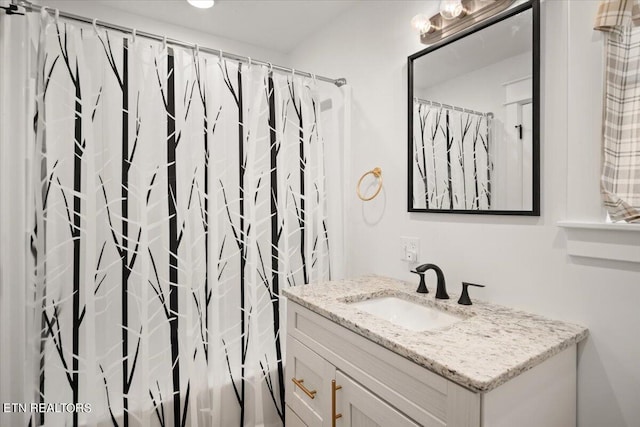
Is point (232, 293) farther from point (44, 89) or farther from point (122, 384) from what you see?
point (44, 89)

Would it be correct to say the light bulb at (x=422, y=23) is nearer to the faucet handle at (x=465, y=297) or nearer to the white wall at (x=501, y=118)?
the white wall at (x=501, y=118)

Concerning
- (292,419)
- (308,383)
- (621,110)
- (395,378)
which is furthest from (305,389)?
(621,110)

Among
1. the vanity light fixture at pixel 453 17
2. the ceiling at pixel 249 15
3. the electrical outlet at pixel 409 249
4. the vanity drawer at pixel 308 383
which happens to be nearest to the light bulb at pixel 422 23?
the vanity light fixture at pixel 453 17

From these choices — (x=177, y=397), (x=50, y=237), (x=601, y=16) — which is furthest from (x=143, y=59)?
(x=601, y=16)

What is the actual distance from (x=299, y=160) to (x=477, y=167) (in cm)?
94

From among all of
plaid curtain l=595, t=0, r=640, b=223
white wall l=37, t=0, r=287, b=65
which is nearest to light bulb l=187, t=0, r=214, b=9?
white wall l=37, t=0, r=287, b=65

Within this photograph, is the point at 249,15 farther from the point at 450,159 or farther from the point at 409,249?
the point at 409,249

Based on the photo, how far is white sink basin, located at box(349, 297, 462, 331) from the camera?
4.25 feet

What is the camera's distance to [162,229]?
57.6 inches

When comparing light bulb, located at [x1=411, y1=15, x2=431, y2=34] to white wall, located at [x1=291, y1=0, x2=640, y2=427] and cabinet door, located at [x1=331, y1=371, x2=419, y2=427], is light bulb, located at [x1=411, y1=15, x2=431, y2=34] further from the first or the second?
cabinet door, located at [x1=331, y1=371, x2=419, y2=427]

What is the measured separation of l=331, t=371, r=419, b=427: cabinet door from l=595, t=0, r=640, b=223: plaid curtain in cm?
88

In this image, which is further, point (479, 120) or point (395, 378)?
point (479, 120)

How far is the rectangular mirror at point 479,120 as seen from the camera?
3.83ft

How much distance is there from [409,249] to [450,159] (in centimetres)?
48
